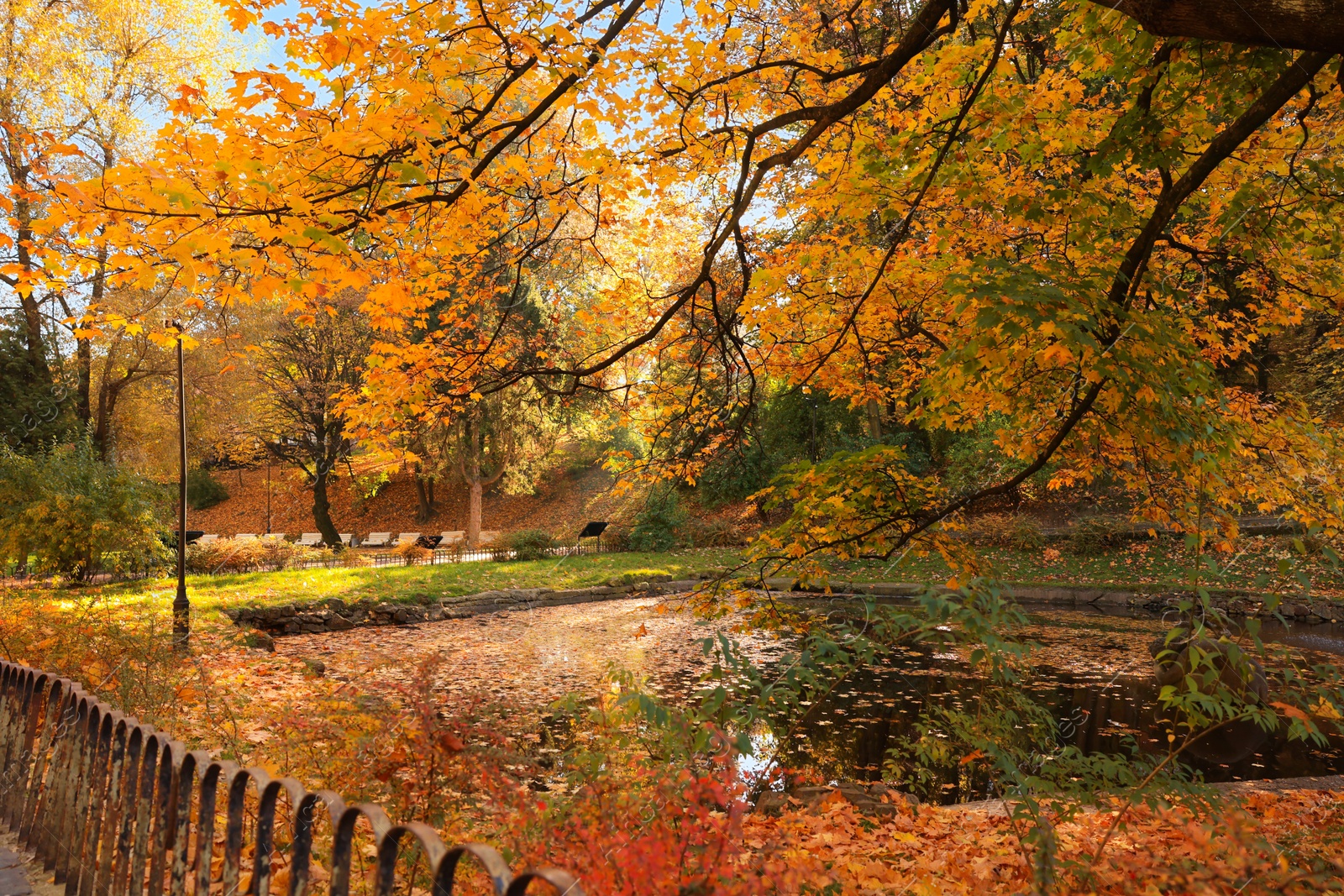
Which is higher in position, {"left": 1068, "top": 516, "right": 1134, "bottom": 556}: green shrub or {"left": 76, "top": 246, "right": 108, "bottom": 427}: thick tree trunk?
{"left": 76, "top": 246, "right": 108, "bottom": 427}: thick tree trunk

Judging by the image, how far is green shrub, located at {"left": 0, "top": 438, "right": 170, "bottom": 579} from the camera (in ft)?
43.9

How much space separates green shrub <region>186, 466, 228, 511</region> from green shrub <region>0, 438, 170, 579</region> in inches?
804

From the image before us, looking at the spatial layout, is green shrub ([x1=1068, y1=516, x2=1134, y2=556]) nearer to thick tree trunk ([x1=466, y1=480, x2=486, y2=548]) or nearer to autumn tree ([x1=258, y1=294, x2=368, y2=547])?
thick tree trunk ([x1=466, y1=480, x2=486, y2=548])

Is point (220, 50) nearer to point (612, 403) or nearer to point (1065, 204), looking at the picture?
point (612, 403)

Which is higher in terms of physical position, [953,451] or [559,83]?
[559,83]

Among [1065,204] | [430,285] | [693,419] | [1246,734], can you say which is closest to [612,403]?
[693,419]

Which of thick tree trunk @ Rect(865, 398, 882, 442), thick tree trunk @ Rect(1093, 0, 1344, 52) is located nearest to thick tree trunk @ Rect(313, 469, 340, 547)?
thick tree trunk @ Rect(865, 398, 882, 442)

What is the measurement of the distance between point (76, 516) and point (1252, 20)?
1742 centimetres

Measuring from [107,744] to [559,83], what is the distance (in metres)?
3.85

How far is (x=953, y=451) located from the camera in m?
22.4

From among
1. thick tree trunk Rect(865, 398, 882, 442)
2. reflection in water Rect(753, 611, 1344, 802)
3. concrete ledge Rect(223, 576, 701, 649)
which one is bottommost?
reflection in water Rect(753, 611, 1344, 802)

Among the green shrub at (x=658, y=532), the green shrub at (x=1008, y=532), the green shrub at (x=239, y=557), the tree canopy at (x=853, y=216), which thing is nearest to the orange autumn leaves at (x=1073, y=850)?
the tree canopy at (x=853, y=216)

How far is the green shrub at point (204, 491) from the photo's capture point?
110ft

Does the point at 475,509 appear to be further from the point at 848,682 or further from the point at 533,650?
the point at 848,682
